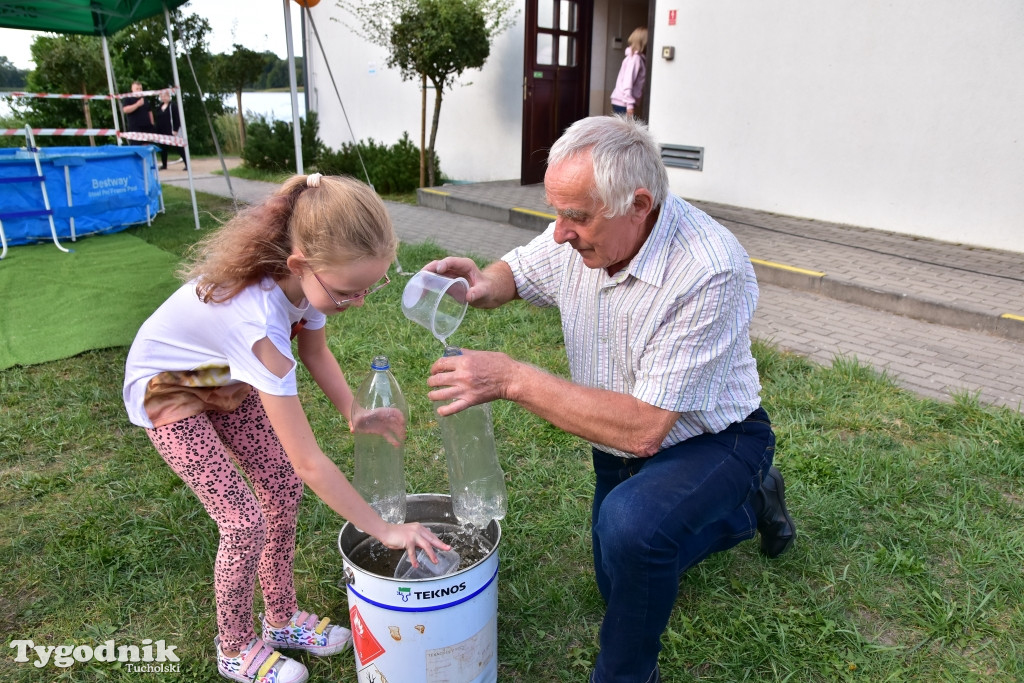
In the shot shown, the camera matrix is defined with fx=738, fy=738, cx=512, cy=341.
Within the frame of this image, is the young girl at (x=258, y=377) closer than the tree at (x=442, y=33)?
Yes

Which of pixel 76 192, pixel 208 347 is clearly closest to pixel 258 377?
pixel 208 347

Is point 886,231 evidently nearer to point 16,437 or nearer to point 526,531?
point 526,531

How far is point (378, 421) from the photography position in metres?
2.41

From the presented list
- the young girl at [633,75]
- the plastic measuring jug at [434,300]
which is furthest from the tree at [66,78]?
the plastic measuring jug at [434,300]

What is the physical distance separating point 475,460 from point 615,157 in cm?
137

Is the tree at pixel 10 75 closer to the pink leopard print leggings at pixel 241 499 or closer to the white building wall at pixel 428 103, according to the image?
the white building wall at pixel 428 103

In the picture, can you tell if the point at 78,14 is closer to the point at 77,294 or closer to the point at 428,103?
the point at 77,294

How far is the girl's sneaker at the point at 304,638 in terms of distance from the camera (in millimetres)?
2365

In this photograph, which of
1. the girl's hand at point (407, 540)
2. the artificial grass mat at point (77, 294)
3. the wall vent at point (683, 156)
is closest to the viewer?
the girl's hand at point (407, 540)

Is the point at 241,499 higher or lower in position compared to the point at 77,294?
higher

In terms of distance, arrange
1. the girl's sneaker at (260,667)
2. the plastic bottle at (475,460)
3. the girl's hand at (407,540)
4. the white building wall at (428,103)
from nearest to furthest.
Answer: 1. the girl's hand at (407,540)
2. the girl's sneaker at (260,667)
3. the plastic bottle at (475,460)
4. the white building wall at (428,103)

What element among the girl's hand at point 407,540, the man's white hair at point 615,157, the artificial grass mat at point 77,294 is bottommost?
the artificial grass mat at point 77,294

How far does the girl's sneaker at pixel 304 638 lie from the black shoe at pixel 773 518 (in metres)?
1.47

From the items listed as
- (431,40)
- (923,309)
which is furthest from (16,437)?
(431,40)
